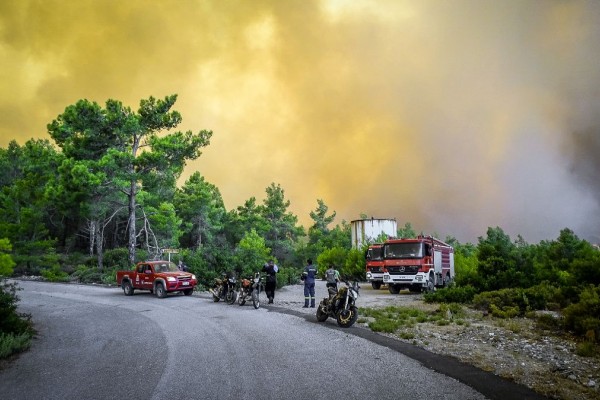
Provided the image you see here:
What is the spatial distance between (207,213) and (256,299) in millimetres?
43302

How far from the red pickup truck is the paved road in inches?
281

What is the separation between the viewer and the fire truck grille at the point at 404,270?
2078 cm

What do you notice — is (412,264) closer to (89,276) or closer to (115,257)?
(89,276)

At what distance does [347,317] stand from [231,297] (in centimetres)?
780

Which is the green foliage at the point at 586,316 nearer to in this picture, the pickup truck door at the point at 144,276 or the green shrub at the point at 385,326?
the green shrub at the point at 385,326

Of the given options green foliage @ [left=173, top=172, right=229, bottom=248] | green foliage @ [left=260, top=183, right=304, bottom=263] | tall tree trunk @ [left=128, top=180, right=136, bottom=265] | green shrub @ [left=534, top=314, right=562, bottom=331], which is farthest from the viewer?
green foliage @ [left=260, top=183, right=304, bottom=263]

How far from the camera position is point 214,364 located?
23.4 ft

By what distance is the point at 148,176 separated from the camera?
31734 mm

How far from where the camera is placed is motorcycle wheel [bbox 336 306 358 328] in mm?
11180

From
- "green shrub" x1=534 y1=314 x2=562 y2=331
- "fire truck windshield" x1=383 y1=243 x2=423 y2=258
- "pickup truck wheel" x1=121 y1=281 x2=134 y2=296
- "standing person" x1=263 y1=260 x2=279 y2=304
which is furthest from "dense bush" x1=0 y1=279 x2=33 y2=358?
"fire truck windshield" x1=383 y1=243 x2=423 y2=258

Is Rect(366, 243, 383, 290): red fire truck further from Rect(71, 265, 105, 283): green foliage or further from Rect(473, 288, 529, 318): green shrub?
Rect(71, 265, 105, 283): green foliage

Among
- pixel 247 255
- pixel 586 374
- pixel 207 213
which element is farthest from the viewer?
pixel 207 213

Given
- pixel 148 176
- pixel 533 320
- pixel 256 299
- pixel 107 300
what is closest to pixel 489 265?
pixel 533 320

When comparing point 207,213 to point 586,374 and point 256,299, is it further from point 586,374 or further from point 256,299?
point 586,374
